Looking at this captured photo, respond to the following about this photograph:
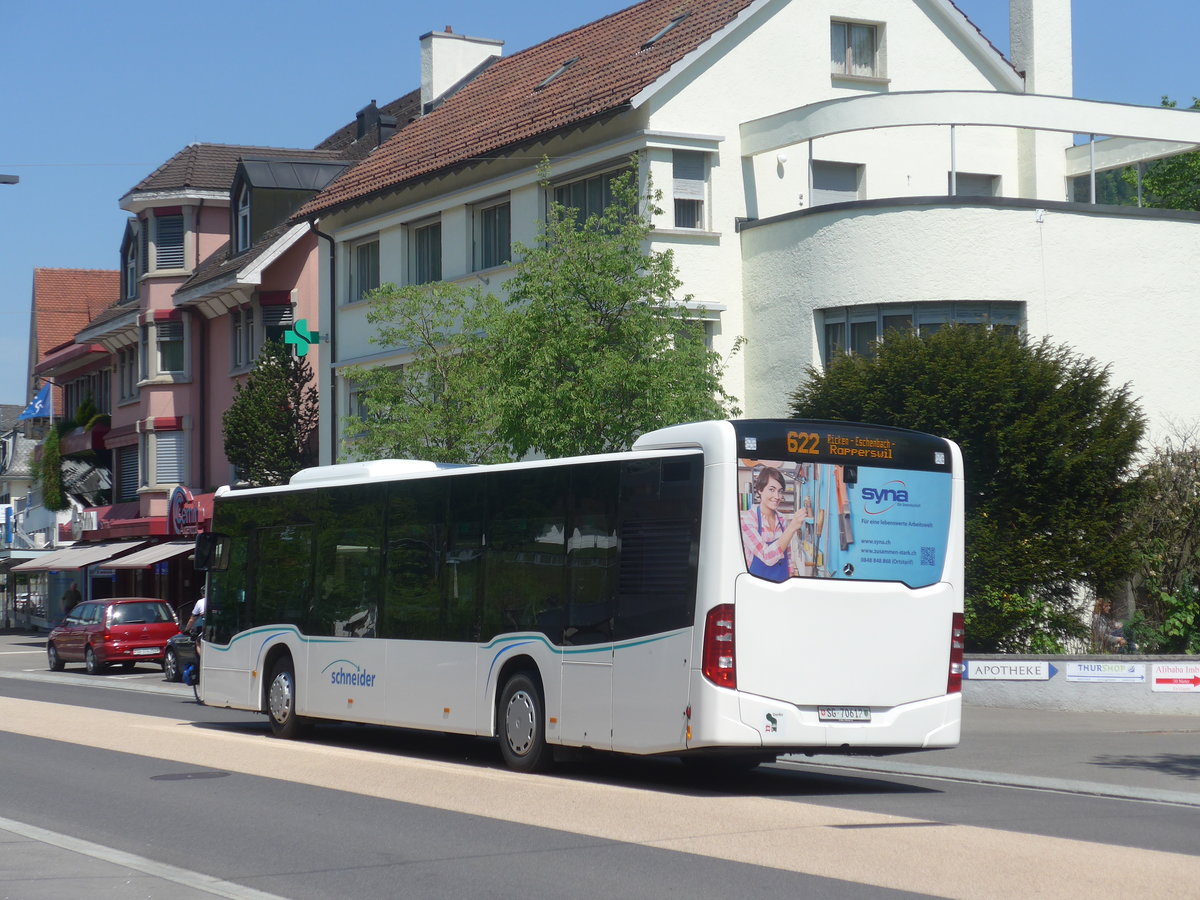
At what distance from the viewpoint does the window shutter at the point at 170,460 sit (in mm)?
50344

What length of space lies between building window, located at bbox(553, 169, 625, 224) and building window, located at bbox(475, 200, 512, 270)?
1.74 metres

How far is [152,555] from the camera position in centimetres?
4681

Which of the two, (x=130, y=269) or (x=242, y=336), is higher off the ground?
(x=130, y=269)

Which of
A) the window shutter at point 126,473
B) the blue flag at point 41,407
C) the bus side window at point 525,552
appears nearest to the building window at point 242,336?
the window shutter at point 126,473

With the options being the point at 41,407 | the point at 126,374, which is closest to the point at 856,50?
the point at 126,374

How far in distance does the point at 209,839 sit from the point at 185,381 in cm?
4123

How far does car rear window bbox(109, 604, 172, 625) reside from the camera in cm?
3709

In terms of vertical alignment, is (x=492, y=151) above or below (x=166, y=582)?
above

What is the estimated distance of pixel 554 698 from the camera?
47.9ft

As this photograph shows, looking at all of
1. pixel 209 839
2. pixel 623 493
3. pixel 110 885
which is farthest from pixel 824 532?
pixel 110 885

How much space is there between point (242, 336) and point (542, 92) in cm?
1671

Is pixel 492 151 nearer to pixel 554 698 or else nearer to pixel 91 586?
pixel 554 698

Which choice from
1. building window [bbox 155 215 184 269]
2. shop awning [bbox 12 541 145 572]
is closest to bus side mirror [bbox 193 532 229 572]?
shop awning [bbox 12 541 145 572]

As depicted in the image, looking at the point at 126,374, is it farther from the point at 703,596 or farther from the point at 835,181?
the point at 703,596
